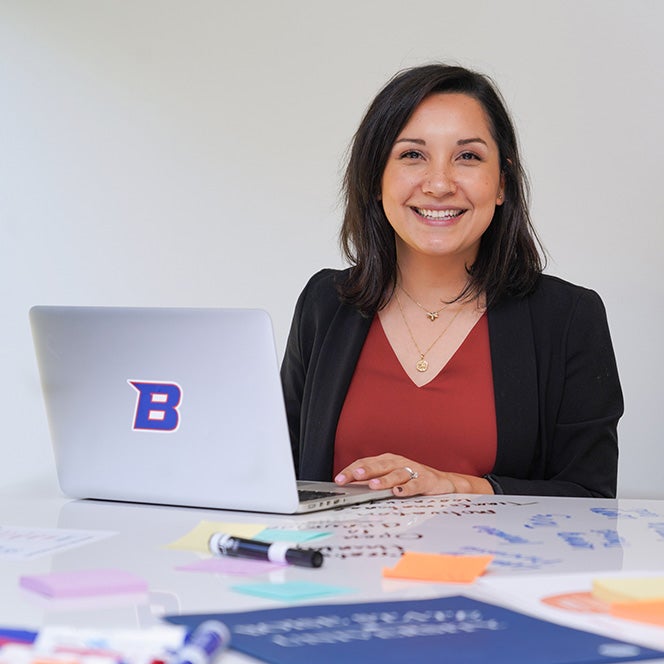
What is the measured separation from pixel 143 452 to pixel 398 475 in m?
0.37

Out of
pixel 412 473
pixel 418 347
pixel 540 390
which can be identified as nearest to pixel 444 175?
pixel 418 347

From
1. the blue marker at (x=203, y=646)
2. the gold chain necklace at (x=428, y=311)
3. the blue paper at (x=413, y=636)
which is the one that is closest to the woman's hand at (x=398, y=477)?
the gold chain necklace at (x=428, y=311)

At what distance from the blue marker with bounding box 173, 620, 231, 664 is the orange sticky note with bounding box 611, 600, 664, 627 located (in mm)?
337

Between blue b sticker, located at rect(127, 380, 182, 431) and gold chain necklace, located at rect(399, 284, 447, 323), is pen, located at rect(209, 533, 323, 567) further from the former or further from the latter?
gold chain necklace, located at rect(399, 284, 447, 323)

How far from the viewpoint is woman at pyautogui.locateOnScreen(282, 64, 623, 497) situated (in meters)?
1.99

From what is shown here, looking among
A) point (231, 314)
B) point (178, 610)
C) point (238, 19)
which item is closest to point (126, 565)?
point (178, 610)

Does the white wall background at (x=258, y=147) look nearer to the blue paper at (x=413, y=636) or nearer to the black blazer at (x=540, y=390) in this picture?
the black blazer at (x=540, y=390)

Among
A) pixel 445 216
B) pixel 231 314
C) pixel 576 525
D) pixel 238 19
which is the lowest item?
pixel 576 525

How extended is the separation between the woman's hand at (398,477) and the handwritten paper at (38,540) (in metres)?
0.42

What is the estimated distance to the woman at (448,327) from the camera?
1992 millimetres

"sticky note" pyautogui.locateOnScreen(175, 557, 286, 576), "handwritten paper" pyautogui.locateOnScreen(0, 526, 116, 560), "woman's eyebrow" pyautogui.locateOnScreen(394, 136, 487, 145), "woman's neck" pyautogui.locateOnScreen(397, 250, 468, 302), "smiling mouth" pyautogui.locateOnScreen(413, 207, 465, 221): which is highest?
"woman's eyebrow" pyautogui.locateOnScreen(394, 136, 487, 145)

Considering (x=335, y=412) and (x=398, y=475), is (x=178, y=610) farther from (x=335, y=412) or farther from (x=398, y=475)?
(x=335, y=412)

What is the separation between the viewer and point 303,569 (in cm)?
111

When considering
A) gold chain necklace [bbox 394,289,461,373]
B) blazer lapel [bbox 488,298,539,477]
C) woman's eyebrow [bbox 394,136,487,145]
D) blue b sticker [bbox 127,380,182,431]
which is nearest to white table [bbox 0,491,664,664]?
blue b sticker [bbox 127,380,182,431]
